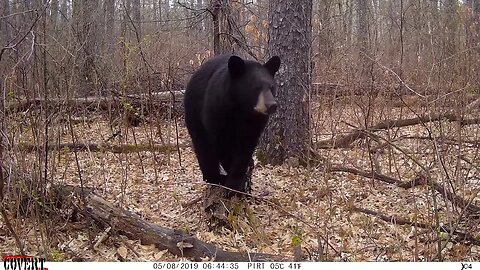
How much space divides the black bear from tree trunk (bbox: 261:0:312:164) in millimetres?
1499

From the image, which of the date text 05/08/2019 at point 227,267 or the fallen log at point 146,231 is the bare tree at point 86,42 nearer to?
the fallen log at point 146,231

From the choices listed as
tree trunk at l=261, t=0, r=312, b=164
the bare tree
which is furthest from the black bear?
the bare tree

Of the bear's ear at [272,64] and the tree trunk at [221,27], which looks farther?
the tree trunk at [221,27]

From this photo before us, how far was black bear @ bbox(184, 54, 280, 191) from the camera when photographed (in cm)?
500

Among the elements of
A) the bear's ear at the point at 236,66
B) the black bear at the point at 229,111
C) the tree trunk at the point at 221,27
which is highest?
the tree trunk at the point at 221,27

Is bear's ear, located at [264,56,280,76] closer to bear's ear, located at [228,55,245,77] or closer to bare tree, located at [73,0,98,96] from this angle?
bear's ear, located at [228,55,245,77]

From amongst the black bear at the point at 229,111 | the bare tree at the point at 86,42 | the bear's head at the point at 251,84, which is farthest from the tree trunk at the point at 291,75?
the bare tree at the point at 86,42

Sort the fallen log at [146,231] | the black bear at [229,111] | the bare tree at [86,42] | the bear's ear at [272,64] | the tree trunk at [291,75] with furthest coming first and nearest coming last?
the bare tree at [86,42] < the tree trunk at [291,75] < the bear's ear at [272,64] < the black bear at [229,111] < the fallen log at [146,231]

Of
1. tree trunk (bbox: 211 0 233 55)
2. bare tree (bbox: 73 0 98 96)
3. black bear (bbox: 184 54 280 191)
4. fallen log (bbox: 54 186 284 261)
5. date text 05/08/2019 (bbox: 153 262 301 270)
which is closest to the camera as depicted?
date text 05/08/2019 (bbox: 153 262 301 270)

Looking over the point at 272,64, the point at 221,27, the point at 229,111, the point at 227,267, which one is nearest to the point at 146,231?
the point at 227,267

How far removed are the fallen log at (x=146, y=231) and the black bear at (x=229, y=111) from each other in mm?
986

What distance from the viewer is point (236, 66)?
5031 mm

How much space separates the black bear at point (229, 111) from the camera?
5.00 metres

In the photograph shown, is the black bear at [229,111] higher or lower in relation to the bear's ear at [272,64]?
lower
